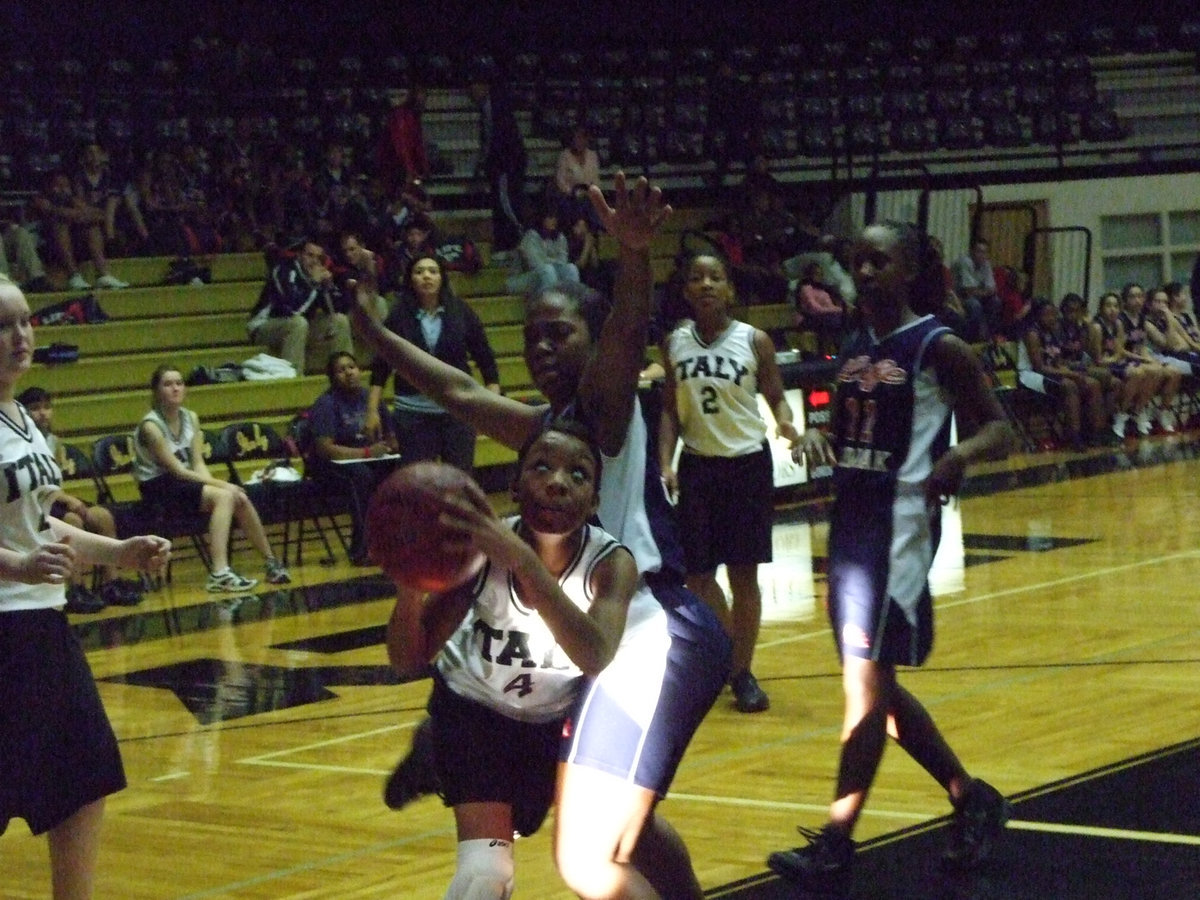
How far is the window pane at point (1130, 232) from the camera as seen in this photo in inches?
785

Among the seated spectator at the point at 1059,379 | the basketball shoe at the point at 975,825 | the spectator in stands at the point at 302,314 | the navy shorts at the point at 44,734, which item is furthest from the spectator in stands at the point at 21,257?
the basketball shoe at the point at 975,825

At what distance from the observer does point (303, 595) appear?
9969 mm

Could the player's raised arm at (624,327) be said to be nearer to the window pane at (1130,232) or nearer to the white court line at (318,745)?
the white court line at (318,745)

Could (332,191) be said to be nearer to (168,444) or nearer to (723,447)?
(168,444)

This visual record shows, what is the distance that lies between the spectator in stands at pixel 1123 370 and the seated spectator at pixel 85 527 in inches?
366

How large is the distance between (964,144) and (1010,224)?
4.04 feet

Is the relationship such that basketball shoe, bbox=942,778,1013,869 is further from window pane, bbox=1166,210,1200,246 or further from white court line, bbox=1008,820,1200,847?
window pane, bbox=1166,210,1200,246

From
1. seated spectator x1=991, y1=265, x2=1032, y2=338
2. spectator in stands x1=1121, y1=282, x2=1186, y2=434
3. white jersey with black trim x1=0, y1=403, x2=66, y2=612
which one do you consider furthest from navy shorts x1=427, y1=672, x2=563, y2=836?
seated spectator x1=991, y1=265, x2=1032, y2=338

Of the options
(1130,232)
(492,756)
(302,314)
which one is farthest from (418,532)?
(1130,232)

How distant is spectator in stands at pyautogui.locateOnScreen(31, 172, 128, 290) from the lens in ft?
45.2

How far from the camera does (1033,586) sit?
900 cm

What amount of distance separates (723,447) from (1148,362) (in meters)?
10.9

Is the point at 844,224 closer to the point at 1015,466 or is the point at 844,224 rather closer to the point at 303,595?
the point at 1015,466

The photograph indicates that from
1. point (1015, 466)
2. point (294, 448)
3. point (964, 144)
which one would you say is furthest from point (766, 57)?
point (294, 448)
